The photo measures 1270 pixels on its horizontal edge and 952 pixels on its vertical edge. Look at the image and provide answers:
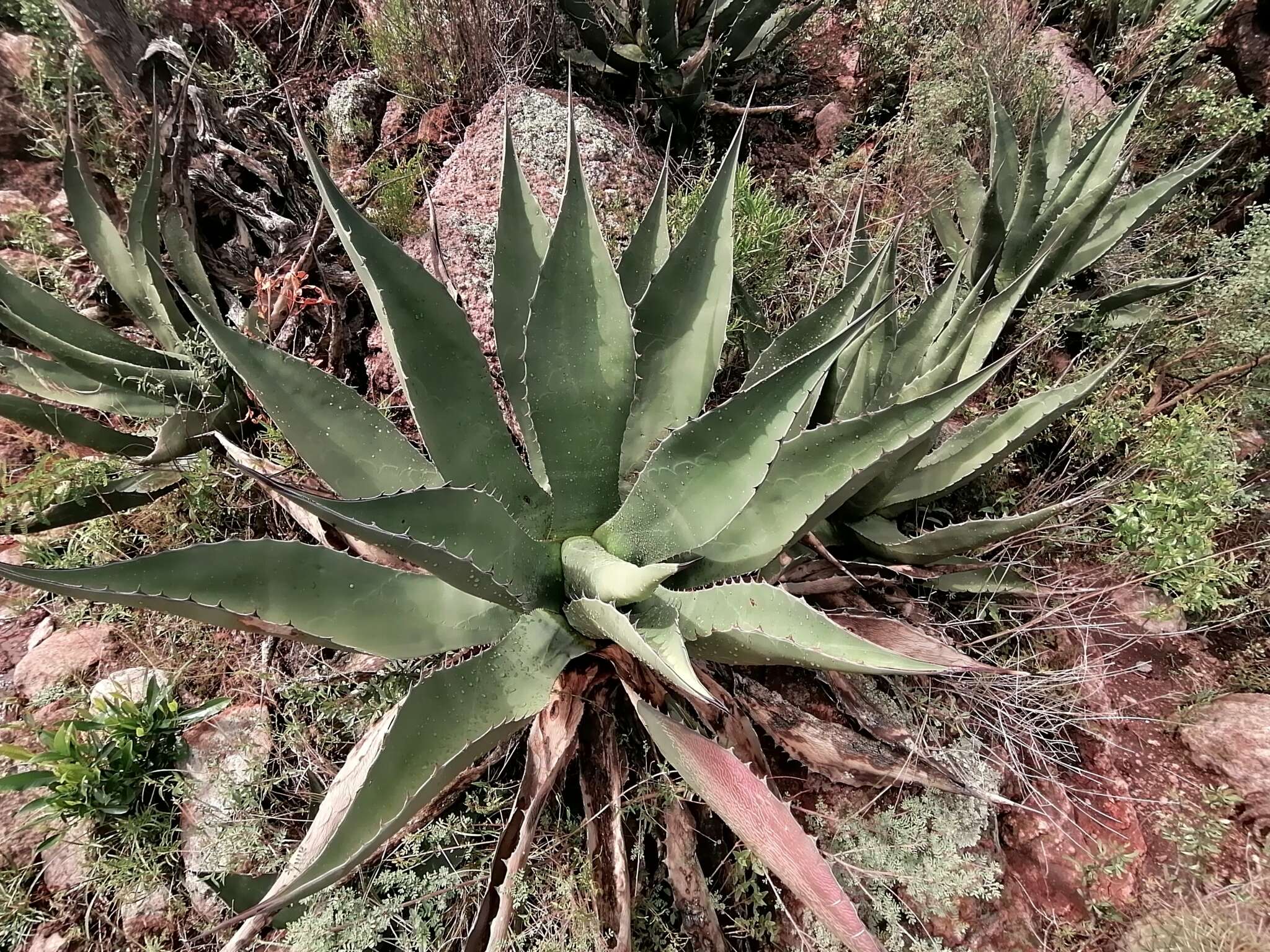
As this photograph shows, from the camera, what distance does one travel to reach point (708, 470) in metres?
1.22

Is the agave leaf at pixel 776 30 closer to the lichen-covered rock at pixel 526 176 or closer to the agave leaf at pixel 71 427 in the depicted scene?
the lichen-covered rock at pixel 526 176

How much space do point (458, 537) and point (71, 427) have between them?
51.8 inches

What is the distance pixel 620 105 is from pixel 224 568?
2621mm

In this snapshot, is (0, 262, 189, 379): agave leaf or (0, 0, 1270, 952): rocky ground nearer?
(0, 0, 1270, 952): rocky ground

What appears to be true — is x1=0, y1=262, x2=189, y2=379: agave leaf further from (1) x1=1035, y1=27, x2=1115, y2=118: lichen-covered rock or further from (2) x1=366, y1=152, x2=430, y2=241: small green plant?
(1) x1=1035, y1=27, x2=1115, y2=118: lichen-covered rock

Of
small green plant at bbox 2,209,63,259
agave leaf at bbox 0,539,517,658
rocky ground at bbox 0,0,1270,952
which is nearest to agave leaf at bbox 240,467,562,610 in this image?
agave leaf at bbox 0,539,517,658

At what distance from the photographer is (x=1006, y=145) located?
7.88 ft

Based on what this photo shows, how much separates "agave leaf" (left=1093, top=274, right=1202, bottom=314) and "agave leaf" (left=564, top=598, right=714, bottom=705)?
2.07 meters

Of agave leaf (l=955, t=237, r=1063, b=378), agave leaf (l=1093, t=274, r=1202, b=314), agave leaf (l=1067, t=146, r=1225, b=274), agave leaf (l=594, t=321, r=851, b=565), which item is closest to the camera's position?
agave leaf (l=594, t=321, r=851, b=565)

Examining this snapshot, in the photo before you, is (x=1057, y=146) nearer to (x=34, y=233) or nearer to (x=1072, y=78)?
(x=1072, y=78)

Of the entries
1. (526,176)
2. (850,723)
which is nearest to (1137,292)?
(850,723)

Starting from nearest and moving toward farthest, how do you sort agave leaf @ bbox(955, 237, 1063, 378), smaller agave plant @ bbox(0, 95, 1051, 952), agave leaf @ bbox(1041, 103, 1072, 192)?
smaller agave plant @ bbox(0, 95, 1051, 952), agave leaf @ bbox(955, 237, 1063, 378), agave leaf @ bbox(1041, 103, 1072, 192)

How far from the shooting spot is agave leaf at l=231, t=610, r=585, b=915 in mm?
856

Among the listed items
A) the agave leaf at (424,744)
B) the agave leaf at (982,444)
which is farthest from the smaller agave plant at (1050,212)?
the agave leaf at (424,744)
